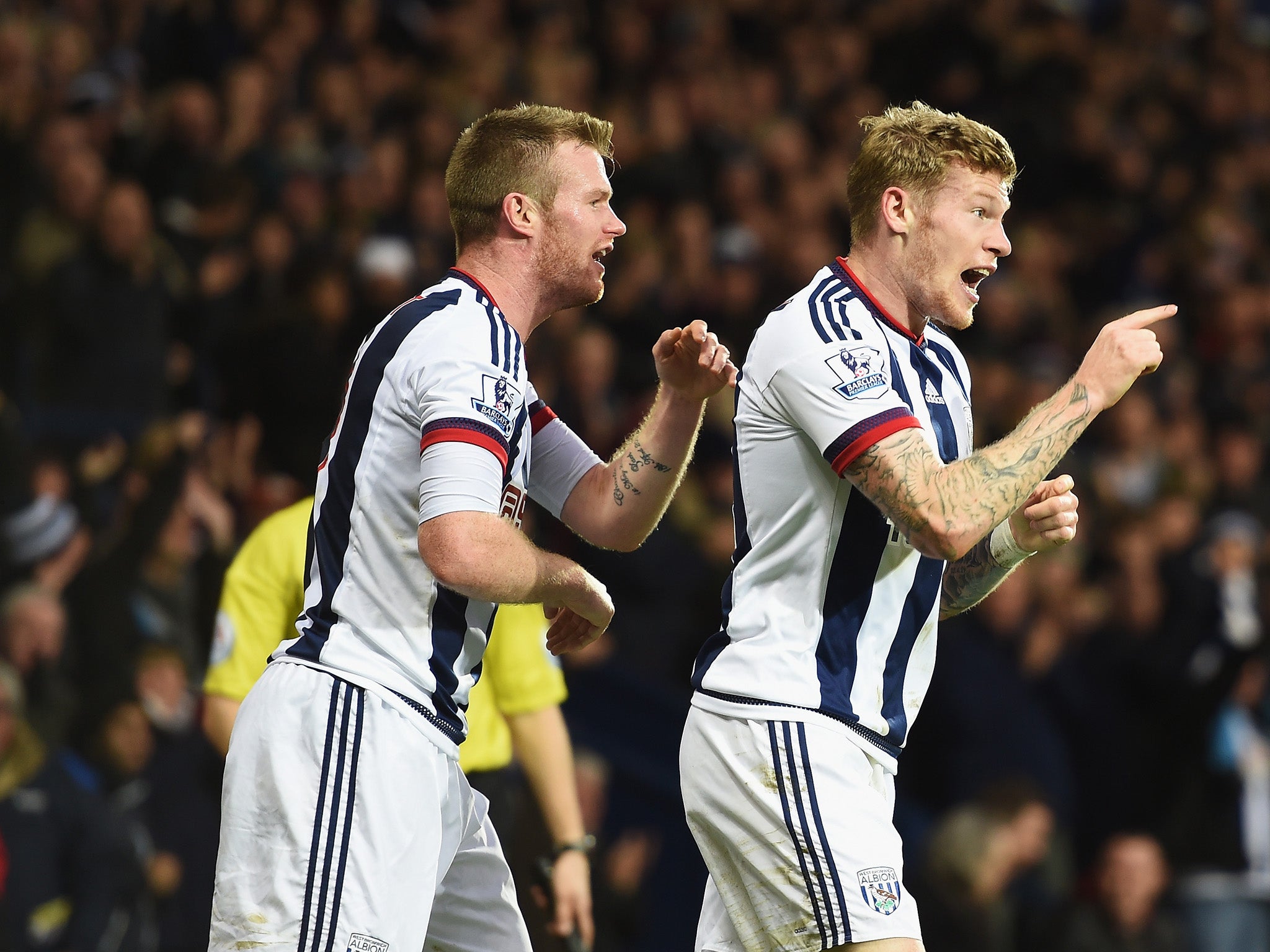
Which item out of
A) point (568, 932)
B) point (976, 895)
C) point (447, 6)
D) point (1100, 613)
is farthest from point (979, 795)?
point (447, 6)

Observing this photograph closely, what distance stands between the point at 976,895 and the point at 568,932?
3433mm

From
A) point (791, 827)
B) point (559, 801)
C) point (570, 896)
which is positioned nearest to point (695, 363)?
point (791, 827)

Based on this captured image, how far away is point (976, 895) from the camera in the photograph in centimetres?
782

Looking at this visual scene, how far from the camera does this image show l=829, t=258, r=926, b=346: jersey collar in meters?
4.04

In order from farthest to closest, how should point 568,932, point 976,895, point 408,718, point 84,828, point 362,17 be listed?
1. point 362,17
2. point 976,895
3. point 84,828
4. point 568,932
5. point 408,718

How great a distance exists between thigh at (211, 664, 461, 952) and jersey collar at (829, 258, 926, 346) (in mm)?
1434

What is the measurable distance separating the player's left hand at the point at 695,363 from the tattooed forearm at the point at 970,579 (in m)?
0.84

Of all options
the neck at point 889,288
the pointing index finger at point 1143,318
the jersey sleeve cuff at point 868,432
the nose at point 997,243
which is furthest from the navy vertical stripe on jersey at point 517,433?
the pointing index finger at point 1143,318

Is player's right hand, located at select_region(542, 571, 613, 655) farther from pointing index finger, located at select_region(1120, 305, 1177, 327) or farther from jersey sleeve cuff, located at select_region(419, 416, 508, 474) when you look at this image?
pointing index finger, located at select_region(1120, 305, 1177, 327)

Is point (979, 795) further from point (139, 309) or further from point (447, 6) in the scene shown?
point (447, 6)

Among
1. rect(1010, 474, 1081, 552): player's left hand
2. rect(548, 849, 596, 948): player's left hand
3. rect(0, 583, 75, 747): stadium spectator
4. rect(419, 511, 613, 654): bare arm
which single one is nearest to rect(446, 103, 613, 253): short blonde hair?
rect(419, 511, 613, 654): bare arm

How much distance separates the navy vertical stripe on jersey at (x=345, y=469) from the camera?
11.9 feet

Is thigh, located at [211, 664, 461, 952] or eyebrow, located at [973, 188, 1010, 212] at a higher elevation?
eyebrow, located at [973, 188, 1010, 212]

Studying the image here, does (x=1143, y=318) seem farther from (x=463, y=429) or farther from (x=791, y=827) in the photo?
(x=463, y=429)
